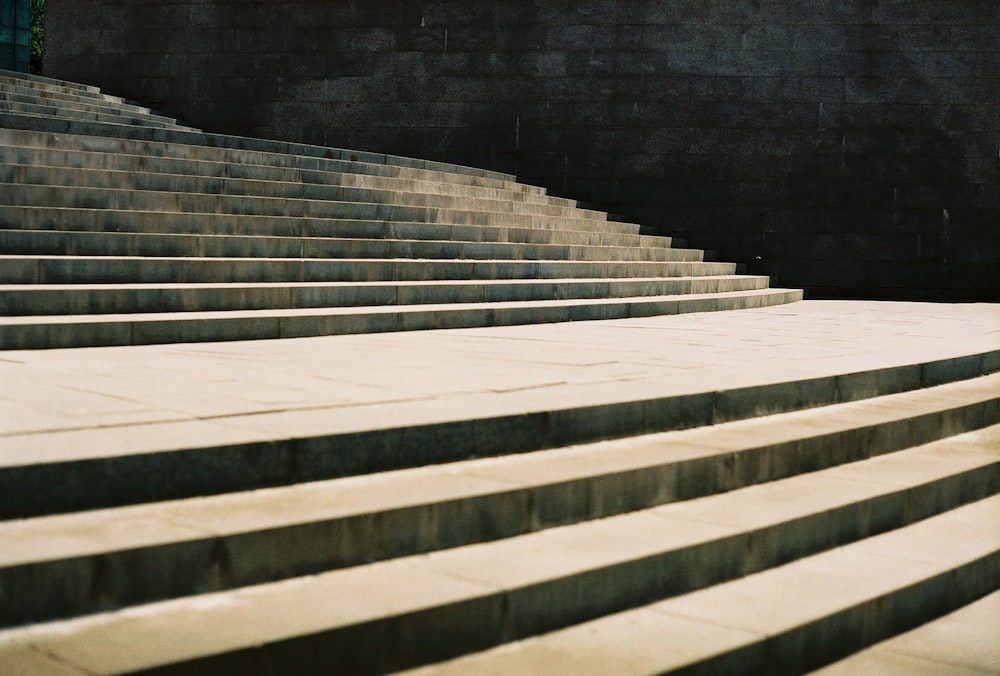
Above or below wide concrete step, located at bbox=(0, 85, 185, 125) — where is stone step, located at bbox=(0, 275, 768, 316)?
below

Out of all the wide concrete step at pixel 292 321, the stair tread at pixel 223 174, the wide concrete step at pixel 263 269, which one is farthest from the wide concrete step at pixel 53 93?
the wide concrete step at pixel 292 321

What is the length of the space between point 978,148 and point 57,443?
1586cm

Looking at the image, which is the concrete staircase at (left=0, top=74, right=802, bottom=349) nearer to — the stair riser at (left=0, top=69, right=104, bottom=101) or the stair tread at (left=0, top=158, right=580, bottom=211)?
the stair tread at (left=0, top=158, right=580, bottom=211)

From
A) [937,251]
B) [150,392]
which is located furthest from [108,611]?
[937,251]

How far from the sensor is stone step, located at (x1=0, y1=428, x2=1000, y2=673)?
2.76 m

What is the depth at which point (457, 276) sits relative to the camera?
10.1 meters

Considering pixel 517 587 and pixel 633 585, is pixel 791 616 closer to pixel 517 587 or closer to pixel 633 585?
pixel 633 585

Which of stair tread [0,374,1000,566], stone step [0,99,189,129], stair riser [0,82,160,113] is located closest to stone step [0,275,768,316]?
stair tread [0,374,1000,566]

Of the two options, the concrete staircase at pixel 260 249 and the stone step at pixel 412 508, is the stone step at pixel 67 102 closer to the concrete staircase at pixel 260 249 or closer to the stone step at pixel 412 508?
the concrete staircase at pixel 260 249

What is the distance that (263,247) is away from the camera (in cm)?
898

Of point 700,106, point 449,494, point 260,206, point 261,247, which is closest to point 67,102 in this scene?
point 260,206

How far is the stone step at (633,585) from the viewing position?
2.76 metres

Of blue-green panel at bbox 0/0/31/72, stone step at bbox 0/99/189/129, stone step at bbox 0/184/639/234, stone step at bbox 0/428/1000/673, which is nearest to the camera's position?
stone step at bbox 0/428/1000/673

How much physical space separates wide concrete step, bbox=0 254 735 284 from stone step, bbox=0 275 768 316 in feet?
0.51
